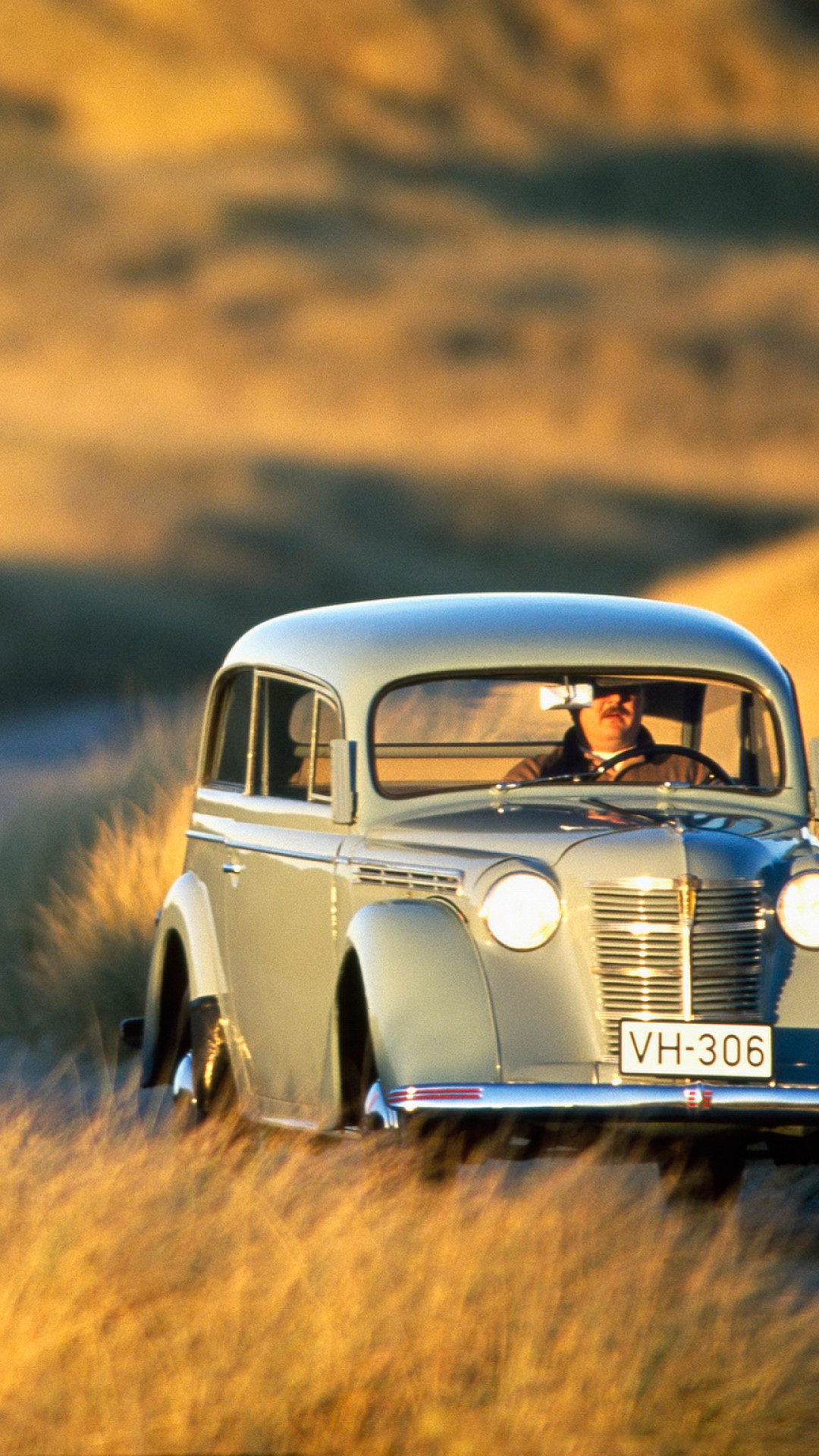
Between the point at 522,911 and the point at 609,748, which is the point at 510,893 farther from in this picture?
the point at 609,748

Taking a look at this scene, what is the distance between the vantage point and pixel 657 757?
773cm

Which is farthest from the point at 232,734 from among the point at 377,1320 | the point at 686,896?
the point at 377,1320

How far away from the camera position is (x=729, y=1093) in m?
6.14

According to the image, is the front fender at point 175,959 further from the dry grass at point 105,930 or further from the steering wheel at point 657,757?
the dry grass at point 105,930

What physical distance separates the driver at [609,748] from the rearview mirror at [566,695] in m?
0.08

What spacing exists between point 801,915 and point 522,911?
772 millimetres

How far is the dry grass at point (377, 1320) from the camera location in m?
4.64

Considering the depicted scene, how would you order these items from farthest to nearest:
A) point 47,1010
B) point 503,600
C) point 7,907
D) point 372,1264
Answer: point 7,907, point 47,1010, point 503,600, point 372,1264

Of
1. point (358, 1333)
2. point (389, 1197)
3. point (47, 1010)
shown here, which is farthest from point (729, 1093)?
point (47, 1010)

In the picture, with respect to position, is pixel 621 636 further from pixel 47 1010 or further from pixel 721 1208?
pixel 47 1010

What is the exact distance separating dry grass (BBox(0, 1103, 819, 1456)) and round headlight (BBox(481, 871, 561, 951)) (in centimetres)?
61

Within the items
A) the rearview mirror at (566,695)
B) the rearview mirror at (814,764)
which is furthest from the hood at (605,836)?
the rearview mirror at (566,695)

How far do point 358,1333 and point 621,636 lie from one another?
126 inches

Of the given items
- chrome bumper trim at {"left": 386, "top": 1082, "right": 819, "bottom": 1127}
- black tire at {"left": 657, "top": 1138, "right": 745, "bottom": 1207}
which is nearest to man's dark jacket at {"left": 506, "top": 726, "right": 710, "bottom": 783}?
black tire at {"left": 657, "top": 1138, "right": 745, "bottom": 1207}
